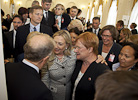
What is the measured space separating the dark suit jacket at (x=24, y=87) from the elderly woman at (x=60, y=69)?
70 centimetres

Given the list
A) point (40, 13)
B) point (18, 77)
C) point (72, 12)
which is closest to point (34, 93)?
point (18, 77)

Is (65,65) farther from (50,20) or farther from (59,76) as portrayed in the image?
(50,20)

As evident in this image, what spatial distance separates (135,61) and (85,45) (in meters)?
0.78

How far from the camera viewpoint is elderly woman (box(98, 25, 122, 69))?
93.4 inches

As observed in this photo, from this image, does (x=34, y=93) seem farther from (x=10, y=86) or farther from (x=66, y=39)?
(x=66, y=39)

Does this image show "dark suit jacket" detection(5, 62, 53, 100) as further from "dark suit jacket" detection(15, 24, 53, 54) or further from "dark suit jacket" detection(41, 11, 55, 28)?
"dark suit jacket" detection(41, 11, 55, 28)

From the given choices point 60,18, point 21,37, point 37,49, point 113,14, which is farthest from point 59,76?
point 113,14

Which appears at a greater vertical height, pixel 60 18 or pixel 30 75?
pixel 60 18

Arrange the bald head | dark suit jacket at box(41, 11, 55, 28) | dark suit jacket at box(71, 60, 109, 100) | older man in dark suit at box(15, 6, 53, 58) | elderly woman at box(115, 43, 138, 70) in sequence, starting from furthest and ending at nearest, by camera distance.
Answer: dark suit jacket at box(41, 11, 55, 28) → older man in dark suit at box(15, 6, 53, 58) → elderly woman at box(115, 43, 138, 70) → dark suit jacket at box(71, 60, 109, 100) → the bald head

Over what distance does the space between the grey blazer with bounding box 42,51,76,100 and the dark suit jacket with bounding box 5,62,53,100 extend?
0.70 m

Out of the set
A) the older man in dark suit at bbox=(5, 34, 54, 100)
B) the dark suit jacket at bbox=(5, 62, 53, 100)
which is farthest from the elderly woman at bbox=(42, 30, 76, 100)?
the dark suit jacket at bbox=(5, 62, 53, 100)

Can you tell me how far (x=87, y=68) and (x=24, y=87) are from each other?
93 centimetres

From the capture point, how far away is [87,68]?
169 centimetres

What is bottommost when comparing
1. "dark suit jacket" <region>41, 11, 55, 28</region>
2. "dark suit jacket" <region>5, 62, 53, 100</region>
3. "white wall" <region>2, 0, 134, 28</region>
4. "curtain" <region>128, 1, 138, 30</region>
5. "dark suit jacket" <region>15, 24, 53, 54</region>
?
"dark suit jacket" <region>5, 62, 53, 100</region>
